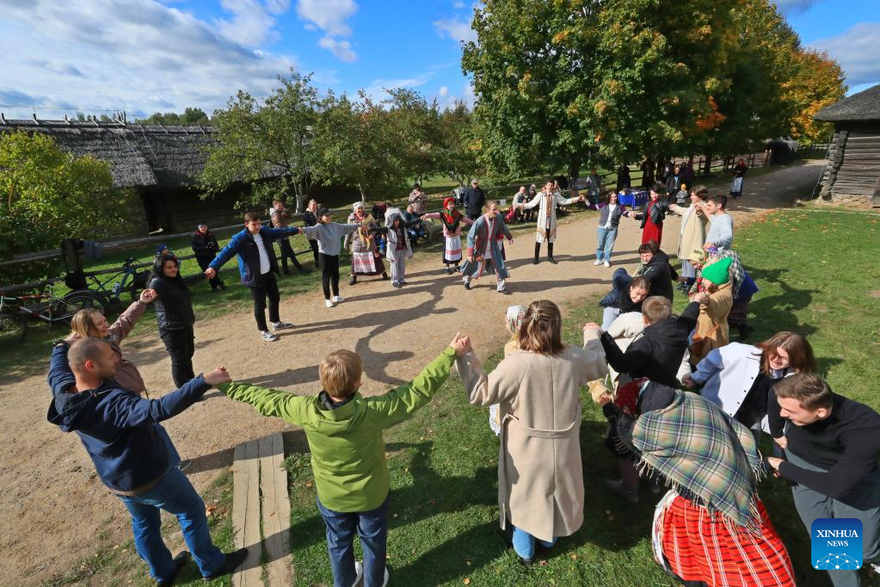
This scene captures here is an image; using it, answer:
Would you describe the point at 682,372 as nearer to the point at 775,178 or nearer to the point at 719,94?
the point at 719,94

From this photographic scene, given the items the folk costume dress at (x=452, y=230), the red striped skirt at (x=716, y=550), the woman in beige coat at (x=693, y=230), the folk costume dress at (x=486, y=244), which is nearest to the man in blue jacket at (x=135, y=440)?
the red striped skirt at (x=716, y=550)

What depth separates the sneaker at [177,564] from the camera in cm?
327

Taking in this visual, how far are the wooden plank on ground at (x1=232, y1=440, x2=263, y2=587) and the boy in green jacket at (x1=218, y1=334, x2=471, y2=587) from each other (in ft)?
2.84

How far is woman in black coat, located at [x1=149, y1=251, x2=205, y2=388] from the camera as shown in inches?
202

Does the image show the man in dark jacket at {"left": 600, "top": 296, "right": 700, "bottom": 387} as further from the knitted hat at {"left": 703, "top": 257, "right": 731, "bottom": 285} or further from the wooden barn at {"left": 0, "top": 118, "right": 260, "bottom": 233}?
the wooden barn at {"left": 0, "top": 118, "right": 260, "bottom": 233}

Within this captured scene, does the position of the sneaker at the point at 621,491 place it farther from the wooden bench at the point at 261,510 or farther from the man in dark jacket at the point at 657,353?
the wooden bench at the point at 261,510

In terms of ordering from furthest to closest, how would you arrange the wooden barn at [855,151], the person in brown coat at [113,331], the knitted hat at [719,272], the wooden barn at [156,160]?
the wooden barn at [156,160] → the wooden barn at [855,151] → the knitted hat at [719,272] → the person in brown coat at [113,331]

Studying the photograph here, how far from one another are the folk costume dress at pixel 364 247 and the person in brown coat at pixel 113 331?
18.4ft

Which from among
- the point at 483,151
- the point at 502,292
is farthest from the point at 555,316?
the point at 483,151

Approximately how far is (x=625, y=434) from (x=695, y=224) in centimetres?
647

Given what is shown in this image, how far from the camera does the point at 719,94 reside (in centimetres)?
2206

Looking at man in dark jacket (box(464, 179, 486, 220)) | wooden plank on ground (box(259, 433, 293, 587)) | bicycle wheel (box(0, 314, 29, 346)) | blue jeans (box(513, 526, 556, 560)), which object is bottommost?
wooden plank on ground (box(259, 433, 293, 587))

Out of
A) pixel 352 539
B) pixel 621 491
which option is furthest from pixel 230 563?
pixel 621 491

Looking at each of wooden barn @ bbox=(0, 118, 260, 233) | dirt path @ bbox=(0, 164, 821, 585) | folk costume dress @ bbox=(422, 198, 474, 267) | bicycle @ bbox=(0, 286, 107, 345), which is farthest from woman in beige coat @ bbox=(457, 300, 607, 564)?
wooden barn @ bbox=(0, 118, 260, 233)
